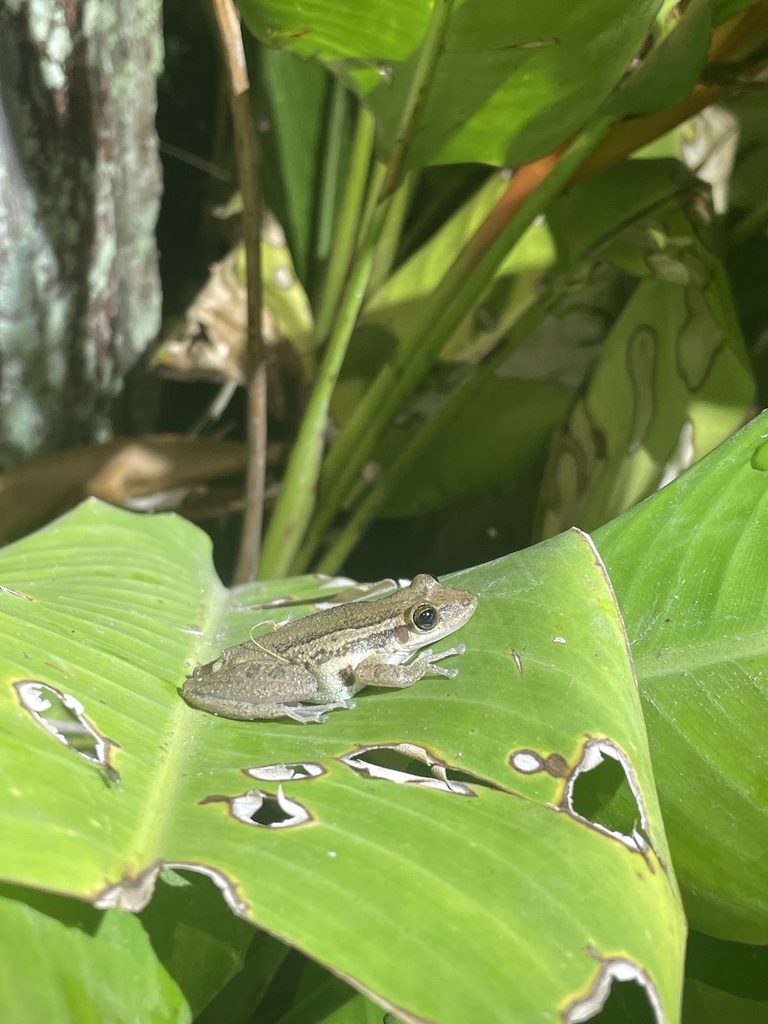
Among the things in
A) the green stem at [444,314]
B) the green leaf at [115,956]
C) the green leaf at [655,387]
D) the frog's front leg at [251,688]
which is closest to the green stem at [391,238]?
the green stem at [444,314]

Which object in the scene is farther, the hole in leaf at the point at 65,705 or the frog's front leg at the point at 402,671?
the frog's front leg at the point at 402,671

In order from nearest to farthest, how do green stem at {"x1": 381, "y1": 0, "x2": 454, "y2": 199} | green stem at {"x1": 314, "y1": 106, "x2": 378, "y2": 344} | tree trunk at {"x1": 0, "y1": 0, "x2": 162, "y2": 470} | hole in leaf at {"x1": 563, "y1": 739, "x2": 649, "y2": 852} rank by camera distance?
1. hole in leaf at {"x1": 563, "y1": 739, "x2": 649, "y2": 852}
2. green stem at {"x1": 381, "y1": 0, "x2": 454, "y2": 199}
3. tree trunk at {"x1": 0, "y1": 0, "x2": 162, "y2": 470}
4. green stem at {"x1": 314, "y1": 106, "x2": 378, "y2": 344}

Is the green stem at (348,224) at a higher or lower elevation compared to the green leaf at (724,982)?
higher

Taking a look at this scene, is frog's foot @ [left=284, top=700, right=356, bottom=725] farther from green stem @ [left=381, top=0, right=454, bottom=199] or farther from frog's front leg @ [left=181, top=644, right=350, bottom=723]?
green stem @ [left=381, top=0, right=454, bottom=199]

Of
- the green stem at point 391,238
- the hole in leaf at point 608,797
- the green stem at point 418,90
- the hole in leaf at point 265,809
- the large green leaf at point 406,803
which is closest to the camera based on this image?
the large green leaf at point 406,803

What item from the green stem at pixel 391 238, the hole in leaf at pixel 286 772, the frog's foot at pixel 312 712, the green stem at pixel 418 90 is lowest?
the frog's foot at pixel 312 712

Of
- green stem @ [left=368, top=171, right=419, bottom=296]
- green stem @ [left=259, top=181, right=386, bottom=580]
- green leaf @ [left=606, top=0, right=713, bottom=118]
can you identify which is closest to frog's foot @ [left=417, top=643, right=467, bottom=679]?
green stem @ [left=259, top=181, right=386, bottom=580]

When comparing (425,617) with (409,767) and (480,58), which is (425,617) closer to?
(409,767)

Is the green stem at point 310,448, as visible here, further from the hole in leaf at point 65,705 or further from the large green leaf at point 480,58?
the hole in leaf at point 65,705

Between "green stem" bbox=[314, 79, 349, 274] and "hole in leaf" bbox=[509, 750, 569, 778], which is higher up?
"green stem" bbox=[314, 79, 349, 274]
